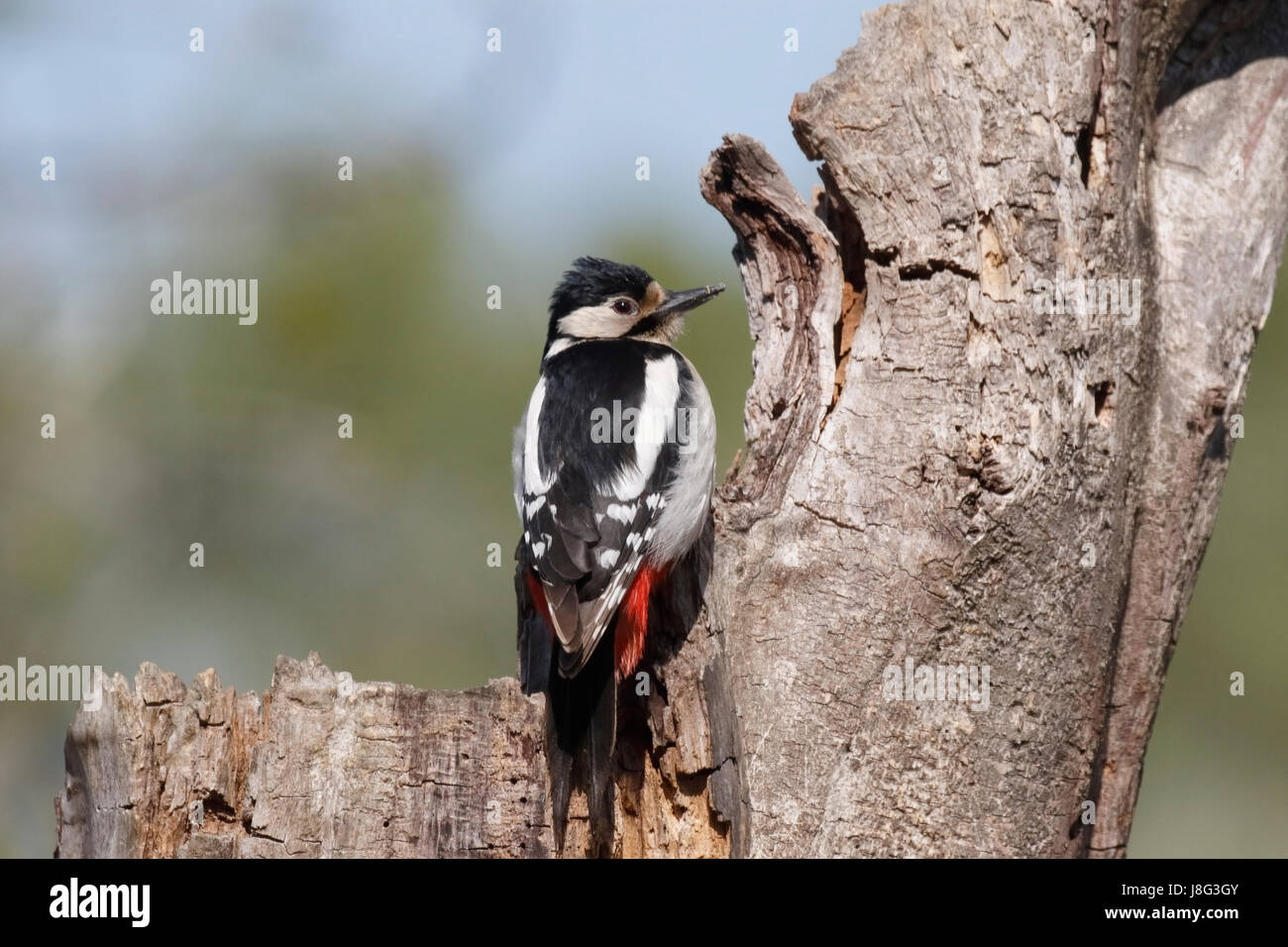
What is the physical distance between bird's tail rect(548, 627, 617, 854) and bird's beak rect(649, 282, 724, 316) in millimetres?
2043

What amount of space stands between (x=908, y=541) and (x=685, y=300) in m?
1.89

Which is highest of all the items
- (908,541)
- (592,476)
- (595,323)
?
(595,323)

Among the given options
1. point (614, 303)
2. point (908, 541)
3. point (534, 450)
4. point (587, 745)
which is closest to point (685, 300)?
point (614, 303)

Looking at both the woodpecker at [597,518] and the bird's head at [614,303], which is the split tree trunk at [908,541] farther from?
the bird's head at [614,303]

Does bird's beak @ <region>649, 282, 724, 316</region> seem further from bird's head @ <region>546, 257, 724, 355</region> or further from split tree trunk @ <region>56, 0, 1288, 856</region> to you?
split tree trunk @ <region>56, 0, 1288, 856</region>

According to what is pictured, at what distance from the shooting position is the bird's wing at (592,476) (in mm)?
3781

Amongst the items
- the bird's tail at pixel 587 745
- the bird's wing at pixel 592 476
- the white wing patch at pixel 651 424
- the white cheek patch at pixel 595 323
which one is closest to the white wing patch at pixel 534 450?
the bird's wing at pixel 592 476

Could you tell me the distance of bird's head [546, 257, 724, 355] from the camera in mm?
5184

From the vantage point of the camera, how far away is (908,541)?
3.63 metres

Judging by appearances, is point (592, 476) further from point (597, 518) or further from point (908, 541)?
point (908, 541)

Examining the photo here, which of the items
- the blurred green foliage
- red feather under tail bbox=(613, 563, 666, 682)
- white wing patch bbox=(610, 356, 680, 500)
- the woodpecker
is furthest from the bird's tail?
the blurred green foliage

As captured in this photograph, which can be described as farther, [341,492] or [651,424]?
[341,492]

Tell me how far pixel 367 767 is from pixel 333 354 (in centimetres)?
685

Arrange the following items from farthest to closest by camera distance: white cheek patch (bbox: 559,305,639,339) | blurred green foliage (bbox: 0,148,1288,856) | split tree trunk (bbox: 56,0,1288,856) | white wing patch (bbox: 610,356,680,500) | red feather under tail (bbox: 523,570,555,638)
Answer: blurred green foliage (bbox: 0,148,1288,856), white cheek patch (bbox: 559,305,639,339), white wing patch (bbox: 610,356,680,500), red feather under tail (bbox: 523,570,555,638), split tree trunk (bbox: 56,0,1288,856)
